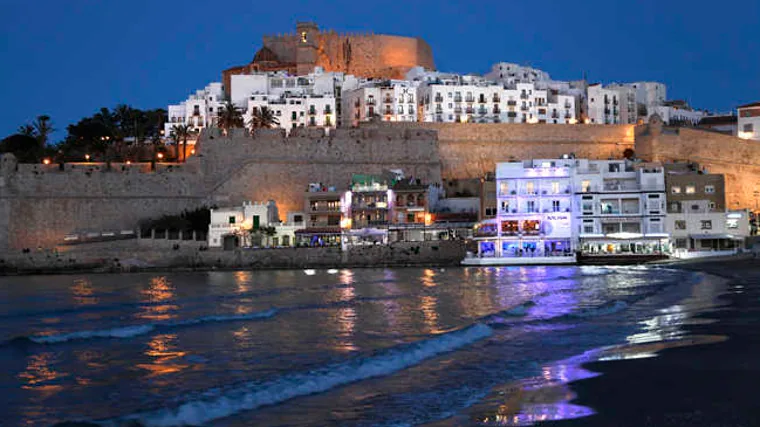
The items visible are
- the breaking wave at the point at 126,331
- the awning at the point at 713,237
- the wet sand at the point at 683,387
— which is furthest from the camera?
the awning at the point at 713,237

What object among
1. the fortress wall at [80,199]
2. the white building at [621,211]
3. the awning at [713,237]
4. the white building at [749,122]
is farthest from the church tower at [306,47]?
the awning at [713,237]

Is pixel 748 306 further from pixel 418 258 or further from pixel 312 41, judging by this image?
pixel 312 41

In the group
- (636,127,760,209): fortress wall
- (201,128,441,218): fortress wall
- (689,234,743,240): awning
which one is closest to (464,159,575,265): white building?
(689,234,743,240): awning

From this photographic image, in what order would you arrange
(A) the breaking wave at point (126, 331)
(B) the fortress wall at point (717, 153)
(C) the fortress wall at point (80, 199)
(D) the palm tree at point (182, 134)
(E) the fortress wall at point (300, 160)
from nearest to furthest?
1. (A) the breaking wave at point (126, 331)
2. (C) the fortress wall at point (80, 199)
3. (E) the fortress wall at point (300, 160)
4. (D) the palm tree at point (182, 134)
5. (B) the fortress wall at point (717, 153)

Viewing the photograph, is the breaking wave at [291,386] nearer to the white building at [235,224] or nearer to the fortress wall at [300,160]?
the white building at [235,224]

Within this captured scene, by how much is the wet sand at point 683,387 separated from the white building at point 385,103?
43.9 meters

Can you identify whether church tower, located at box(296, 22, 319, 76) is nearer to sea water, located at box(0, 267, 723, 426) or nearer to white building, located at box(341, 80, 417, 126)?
white building, located at box(341, 80, 417, 126)

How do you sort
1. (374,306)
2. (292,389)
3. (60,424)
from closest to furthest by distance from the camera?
(60,424), (292,389), (374,306)

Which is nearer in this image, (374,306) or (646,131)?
(374,306)

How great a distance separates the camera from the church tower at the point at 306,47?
216ft

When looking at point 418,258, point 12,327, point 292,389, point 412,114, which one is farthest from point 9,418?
point 412,114

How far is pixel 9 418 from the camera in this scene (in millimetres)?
9180

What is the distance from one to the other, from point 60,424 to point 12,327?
10893 millimetres

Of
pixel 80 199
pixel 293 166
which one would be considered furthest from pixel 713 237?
pixel 80 199
